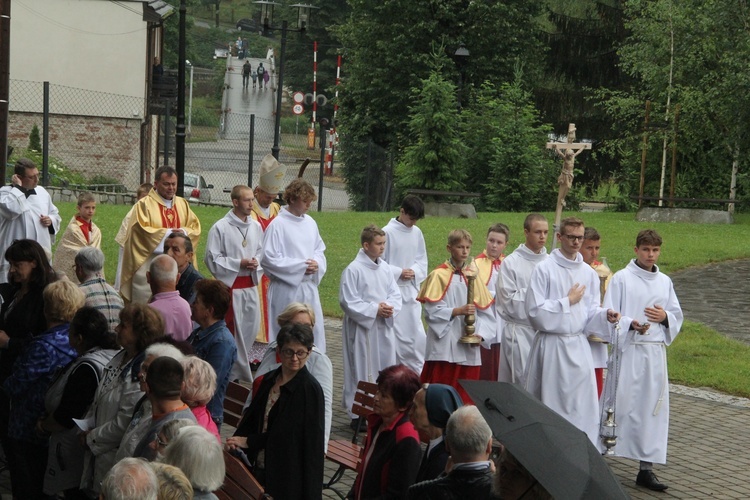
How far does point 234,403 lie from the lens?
7.99m

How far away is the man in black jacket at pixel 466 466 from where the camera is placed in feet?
15.7

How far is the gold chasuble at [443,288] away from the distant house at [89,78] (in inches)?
970

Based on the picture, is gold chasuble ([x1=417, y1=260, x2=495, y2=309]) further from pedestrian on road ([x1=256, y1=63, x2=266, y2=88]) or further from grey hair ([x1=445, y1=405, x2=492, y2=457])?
pedestrian on road ([x1=256, y1=63, x2=266, y2=88])

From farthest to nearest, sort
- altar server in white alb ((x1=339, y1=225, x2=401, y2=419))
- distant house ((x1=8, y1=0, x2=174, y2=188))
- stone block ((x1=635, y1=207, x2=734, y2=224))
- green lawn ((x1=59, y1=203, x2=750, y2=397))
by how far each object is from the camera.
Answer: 1. distant house ((x1=8, y1=0, x2=174, y2=188))
2. stone block ((x1=635, y1=207, x2=734, y2=224))
3. green lawn ((x1=59, y1=203, x2=750, y2=397))
4. altar server in white alb ((x1=339, y1=225, x2=401, y2=419))

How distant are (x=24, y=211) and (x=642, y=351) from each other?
695 cm

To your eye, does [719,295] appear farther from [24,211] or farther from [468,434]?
[468,434]

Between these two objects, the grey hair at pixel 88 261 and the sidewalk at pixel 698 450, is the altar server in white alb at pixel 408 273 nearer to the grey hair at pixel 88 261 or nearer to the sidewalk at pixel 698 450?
the sidewalk at pixel 698 450

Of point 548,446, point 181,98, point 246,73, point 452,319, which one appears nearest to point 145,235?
point 452,319

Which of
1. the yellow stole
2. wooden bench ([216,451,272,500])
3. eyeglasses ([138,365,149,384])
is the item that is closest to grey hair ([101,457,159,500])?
eyeglasses ([138,365,149,384])

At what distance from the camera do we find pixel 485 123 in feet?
113

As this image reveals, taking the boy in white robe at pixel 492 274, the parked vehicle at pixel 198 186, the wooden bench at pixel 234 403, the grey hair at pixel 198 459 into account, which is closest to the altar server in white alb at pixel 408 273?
the boy in white robe at pixel 492 274

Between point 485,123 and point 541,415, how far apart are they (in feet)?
101

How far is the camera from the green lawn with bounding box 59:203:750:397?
13852 millimetres

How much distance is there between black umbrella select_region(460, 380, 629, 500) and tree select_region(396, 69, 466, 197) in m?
26.2
